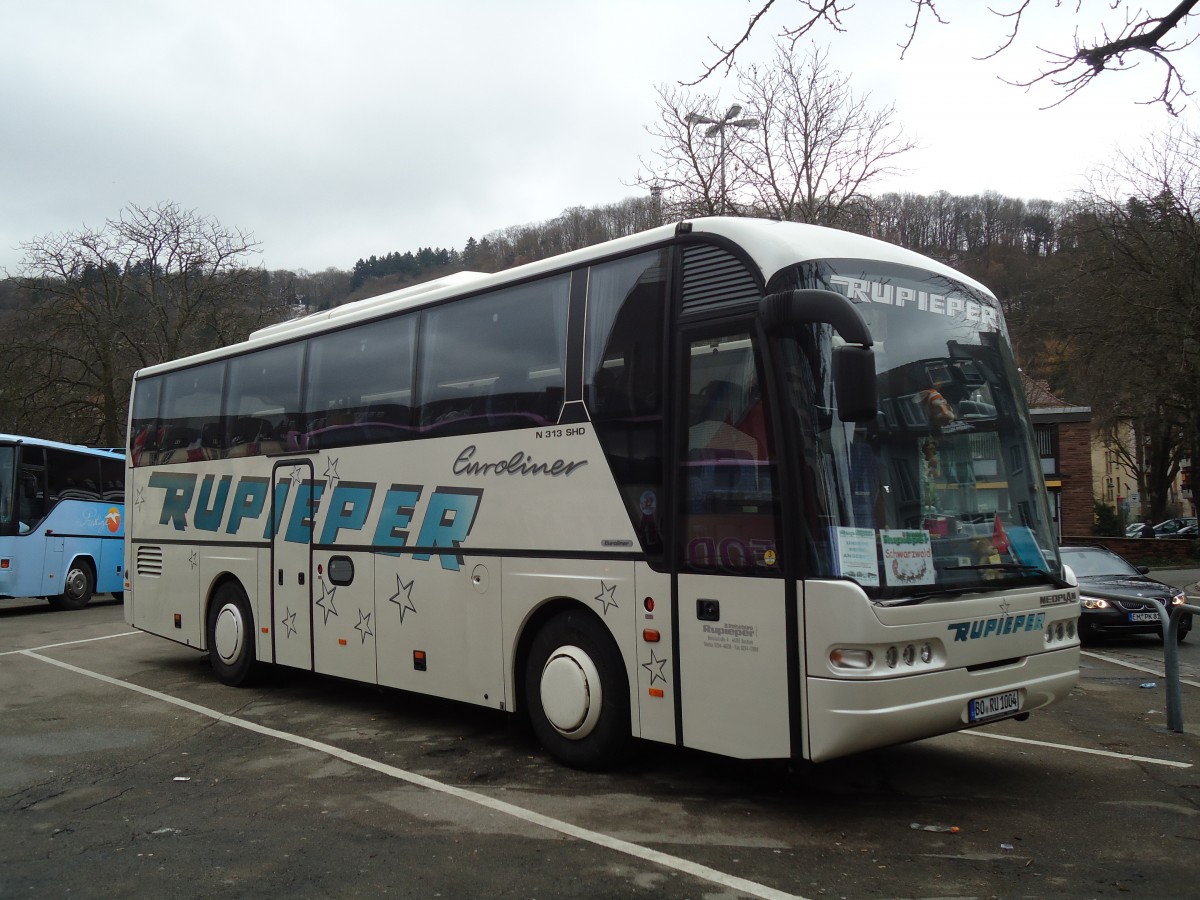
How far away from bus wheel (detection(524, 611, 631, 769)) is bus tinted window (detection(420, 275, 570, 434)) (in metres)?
1.53

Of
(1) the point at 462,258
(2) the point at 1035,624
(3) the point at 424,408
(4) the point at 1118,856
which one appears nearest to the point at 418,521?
(3) the point at 424,408

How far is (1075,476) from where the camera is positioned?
2066 inches

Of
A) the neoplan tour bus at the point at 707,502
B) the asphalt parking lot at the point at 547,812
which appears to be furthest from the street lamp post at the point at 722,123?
the asphalt parking lot at the point at 547,812

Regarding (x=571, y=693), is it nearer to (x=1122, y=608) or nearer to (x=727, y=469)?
(x=727, y=469)

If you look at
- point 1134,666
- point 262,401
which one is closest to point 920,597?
point 262,401

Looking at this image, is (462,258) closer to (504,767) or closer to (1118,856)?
(504,767)

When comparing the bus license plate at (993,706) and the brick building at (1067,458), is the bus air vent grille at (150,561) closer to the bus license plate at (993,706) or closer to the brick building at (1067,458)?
the bus license plate at (993,706)

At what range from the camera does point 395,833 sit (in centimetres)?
570

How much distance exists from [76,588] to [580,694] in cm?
1896

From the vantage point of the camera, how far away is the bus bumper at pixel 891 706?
5383 mm

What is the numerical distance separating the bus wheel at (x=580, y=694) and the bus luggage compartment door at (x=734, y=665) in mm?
674

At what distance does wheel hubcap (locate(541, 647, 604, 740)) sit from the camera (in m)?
6.79

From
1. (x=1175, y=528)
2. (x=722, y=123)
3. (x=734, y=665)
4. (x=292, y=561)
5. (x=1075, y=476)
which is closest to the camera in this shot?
(x=734, y=665)

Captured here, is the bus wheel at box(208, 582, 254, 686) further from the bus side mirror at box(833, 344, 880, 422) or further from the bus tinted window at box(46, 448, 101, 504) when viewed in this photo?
the bus tinted window at box(46, 448, 101, 504)
